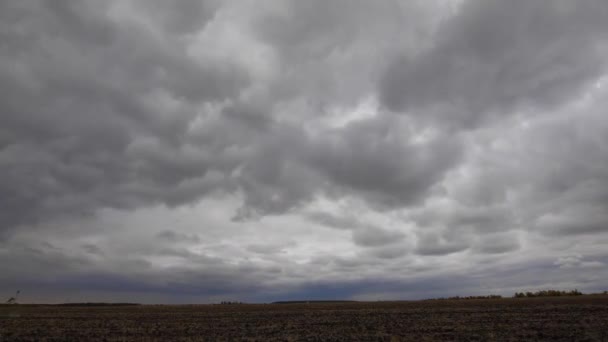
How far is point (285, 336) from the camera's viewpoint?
27641mm

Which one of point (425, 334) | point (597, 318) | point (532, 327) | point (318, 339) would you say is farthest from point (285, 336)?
point (597, 318)

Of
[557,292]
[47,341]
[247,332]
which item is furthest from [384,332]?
[557,292]

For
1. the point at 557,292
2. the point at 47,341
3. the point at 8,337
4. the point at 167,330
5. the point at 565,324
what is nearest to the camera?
the point at 47,341

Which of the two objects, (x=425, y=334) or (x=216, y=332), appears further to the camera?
(x=216, y=332)

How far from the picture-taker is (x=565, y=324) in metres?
29.9

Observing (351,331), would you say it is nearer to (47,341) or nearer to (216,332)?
(216,332)

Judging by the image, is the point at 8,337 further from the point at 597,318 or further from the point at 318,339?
the point at 597,318

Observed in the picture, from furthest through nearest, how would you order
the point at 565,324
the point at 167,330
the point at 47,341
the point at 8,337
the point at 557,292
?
1. the point at 557,292
2. the point at 167,330
3. the point at 565,324
4. the point at 8,337
5. the point at 47,341

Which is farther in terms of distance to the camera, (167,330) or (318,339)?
(167,330)

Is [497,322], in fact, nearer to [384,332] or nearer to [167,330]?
[384,332]

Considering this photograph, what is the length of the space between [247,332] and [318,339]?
6652 millimetres

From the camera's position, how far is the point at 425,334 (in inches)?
1057

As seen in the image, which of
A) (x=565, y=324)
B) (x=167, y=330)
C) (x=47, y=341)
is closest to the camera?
(x=47, y=341)

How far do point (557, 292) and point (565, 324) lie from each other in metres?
79.7
